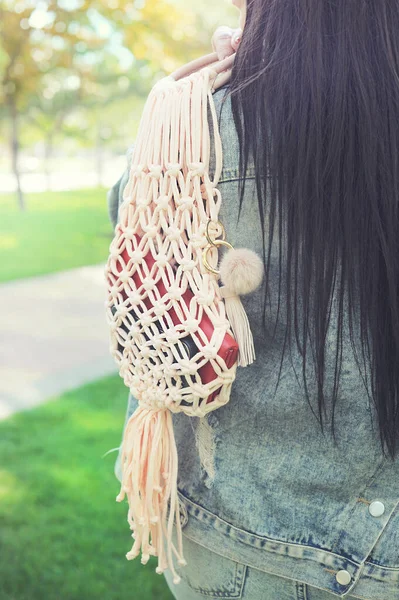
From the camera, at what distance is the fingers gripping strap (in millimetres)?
895

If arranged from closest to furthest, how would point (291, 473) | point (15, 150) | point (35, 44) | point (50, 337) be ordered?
point (291, 473)
point (35, 44)
point (50, 337)
point (15, 150)

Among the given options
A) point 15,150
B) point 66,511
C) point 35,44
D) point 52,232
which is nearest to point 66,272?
point 52,232

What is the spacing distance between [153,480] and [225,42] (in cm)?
68

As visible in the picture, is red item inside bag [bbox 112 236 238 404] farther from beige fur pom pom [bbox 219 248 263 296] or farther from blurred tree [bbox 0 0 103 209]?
blurred tree [bbox 0 0 103 209]

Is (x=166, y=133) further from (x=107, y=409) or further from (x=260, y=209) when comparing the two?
(x=107, y=409)

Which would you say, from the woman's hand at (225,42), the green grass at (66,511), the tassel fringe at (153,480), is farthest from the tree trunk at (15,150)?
the tassel fringe at (153,480)

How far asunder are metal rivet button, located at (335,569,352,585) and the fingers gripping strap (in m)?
0.24

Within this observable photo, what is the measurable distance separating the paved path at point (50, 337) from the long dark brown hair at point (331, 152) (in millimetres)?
2966

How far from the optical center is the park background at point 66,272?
2.46 meters

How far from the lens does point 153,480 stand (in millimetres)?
982

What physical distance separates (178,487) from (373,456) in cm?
32

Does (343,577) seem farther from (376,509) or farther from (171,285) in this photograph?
(171,285)

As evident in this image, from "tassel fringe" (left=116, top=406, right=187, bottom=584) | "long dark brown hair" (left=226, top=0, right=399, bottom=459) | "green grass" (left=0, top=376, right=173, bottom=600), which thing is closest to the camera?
"long dark brown hair" (left=226, top=0, right=399, bottom=459)

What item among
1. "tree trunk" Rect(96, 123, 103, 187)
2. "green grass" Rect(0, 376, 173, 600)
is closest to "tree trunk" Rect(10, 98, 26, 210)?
"tree trunk" Rect(96, 123, 103, 187)
